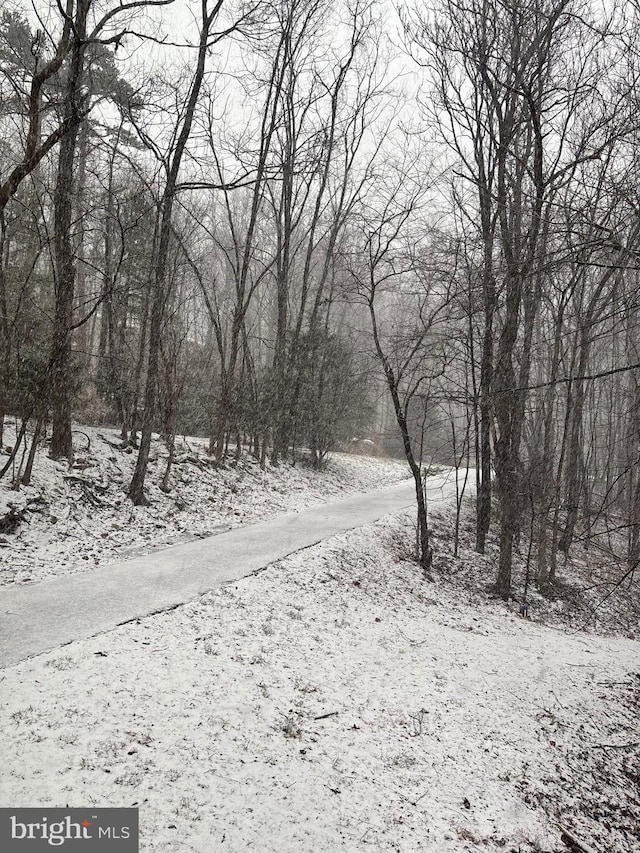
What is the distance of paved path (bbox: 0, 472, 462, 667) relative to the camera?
14.9ft

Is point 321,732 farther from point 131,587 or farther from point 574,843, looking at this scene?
point 131,587

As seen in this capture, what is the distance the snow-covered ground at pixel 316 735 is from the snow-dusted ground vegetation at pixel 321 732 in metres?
0.01

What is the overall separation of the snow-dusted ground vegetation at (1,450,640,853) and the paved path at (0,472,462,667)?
23 cm

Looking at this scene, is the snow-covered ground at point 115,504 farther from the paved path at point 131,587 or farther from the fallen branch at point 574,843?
the fallen branch at point 574,843

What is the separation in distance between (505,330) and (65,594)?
7.49 meters

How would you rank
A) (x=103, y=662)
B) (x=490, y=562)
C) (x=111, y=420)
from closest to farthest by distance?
(x=103, y=662) → (x=490, y=562) → (x=111, y=420)

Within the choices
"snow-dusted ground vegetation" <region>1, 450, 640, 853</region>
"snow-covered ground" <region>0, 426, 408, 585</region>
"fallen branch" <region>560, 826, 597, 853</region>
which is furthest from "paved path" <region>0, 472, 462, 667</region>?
"fallen branch" <region>560, 826, 597, 853</region>

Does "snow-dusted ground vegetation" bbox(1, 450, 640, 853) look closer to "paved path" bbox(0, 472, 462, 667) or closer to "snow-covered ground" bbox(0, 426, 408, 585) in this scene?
"paved path" bbox(0, 472, 462, 667)

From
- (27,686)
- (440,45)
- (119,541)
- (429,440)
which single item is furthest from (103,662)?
(429,440)

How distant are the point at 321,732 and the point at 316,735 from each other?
7 centimetres

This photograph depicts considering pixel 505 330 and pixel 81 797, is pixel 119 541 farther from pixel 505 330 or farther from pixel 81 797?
pixel 505 330

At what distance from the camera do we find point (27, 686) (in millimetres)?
3693

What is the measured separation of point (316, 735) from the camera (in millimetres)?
3920

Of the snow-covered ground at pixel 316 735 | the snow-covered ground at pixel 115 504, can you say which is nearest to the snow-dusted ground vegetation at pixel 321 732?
the snow-covered ground at pixel 316 735
